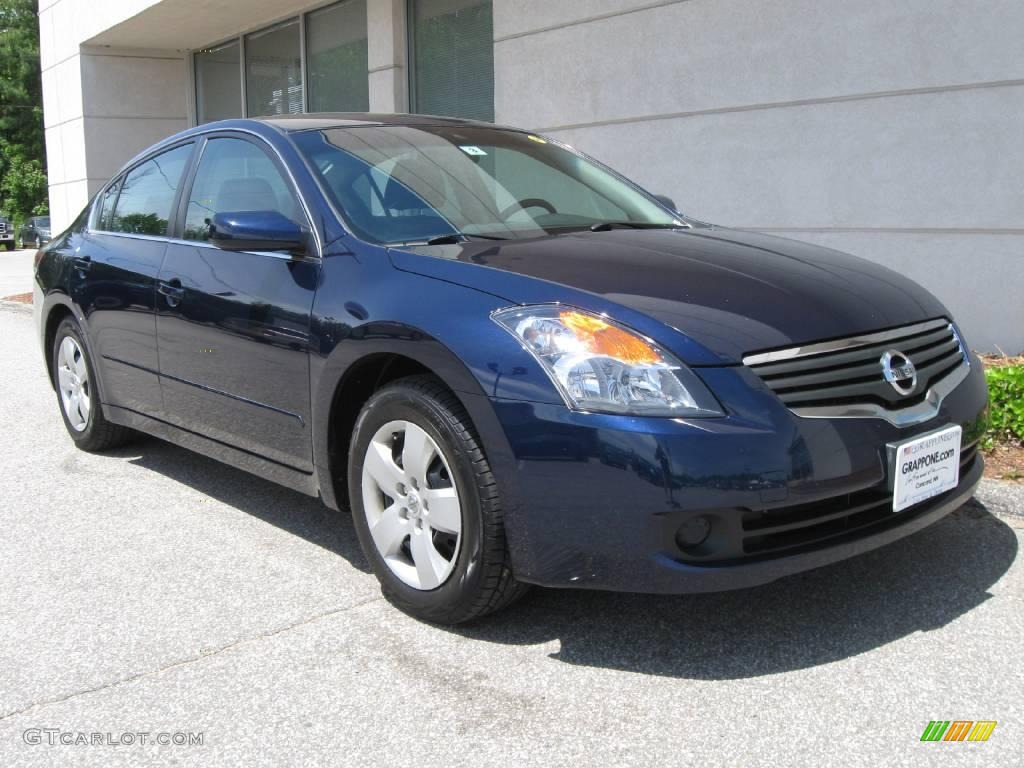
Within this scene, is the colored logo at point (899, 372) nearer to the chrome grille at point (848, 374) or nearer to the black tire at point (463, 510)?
the chrome grille at point (848, 374)

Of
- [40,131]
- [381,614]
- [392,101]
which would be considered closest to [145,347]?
[381,614]

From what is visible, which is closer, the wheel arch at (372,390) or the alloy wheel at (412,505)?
the wheel arch at (372,390)

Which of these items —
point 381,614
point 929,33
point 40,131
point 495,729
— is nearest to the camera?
point 495,729

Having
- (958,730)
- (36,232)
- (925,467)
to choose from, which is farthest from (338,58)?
(36,232)

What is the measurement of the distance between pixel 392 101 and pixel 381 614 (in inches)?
360

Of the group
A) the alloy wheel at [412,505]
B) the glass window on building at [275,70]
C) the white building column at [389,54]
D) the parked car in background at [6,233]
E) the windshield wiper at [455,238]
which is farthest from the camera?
the parked car in background at [6,233]

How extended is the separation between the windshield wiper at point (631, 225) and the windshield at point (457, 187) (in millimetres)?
20

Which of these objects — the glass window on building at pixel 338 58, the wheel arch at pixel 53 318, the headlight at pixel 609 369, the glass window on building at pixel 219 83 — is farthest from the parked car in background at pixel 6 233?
the headlight at pixel 609 369

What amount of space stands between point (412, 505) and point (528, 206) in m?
1.36

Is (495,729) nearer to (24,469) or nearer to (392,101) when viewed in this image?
(24,469)

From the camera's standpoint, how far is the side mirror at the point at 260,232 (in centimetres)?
368

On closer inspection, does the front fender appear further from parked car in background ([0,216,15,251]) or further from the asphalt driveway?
parked car in background ([0,216,15,251])

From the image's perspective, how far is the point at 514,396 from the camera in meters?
2.91

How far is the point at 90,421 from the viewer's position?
18.1 ft
